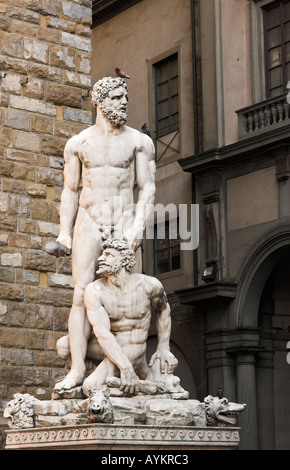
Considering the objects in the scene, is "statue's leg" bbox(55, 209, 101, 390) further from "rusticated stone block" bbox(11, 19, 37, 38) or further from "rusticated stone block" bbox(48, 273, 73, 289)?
"rusticated stone block" bbox(11, 19, 37, 38)

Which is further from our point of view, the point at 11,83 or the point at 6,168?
the point at 11,83

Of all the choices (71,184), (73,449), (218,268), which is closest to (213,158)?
(218,268)

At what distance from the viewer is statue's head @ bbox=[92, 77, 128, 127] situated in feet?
28.7

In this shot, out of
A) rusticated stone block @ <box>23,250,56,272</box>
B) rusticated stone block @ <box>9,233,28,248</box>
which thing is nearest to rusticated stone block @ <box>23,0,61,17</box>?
rusticated stone block @ <box>9,233,28,248</box>

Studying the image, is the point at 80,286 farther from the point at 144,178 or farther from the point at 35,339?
the point at 35,339

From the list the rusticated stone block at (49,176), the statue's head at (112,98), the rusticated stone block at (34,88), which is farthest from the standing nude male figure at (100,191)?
the rusticated stone block at (34,88)

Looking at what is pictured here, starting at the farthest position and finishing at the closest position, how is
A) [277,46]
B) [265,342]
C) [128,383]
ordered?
[277,46] < [265,342] < [128,383]

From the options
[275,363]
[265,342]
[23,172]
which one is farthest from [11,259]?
[275,363]

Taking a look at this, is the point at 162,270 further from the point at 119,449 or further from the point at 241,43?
the point at 119,449

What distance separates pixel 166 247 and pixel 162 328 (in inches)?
476

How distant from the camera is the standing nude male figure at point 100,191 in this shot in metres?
8.56

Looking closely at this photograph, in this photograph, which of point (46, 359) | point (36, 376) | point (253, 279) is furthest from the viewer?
point (253, 279)

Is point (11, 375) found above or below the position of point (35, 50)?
below

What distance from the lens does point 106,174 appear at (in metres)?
8.73
